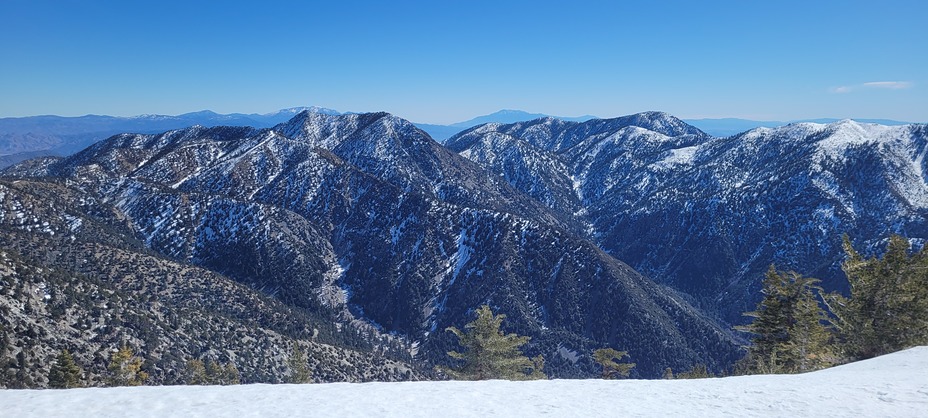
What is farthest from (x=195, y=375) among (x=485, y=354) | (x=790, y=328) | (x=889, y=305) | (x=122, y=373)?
(x=889, y=305)

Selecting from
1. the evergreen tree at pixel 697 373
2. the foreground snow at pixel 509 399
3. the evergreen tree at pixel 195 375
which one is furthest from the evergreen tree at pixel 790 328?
the evergreen tree at pixel 195 375

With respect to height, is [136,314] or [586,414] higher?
[586,414]

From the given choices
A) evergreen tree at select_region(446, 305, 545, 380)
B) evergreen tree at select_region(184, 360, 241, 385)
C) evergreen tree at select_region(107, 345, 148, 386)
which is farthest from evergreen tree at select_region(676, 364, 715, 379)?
evergreen tree at select_region(107, 345, 148, 386)

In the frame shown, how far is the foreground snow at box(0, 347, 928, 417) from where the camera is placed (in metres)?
16.0

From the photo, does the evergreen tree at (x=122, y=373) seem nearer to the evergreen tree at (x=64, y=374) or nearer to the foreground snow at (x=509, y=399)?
the evergreen tree at (x=64, y=374)

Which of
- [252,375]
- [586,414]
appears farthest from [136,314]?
[586,414]

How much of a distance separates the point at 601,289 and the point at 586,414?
18488cm

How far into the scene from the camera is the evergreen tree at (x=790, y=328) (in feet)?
105

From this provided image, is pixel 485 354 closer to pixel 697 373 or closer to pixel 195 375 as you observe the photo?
pixel 697 373

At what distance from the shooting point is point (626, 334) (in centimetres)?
17662

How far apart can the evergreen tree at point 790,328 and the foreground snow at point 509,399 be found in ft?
43.9

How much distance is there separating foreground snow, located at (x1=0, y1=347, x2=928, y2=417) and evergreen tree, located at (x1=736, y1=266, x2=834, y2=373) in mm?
13374

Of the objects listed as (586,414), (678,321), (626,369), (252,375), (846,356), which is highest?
(586,414)

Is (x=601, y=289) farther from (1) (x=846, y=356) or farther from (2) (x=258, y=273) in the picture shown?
(1) (x=846, y=356)
